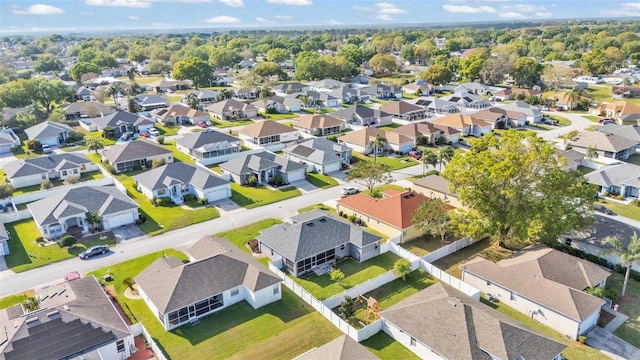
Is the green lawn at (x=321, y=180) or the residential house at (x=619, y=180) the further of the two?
the green lawn at (x=321, y=180)

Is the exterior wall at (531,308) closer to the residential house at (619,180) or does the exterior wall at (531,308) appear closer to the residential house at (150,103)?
the residential house at (619,180)

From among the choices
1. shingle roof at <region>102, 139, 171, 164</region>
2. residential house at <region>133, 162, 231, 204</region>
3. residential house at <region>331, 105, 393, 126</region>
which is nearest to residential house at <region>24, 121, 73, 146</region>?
shingle roof at <region>102, 139, 171, 164</region>

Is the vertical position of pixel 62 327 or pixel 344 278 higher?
pixel 62 327

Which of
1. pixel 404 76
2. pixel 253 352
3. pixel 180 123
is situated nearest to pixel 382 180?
pixel 253 352

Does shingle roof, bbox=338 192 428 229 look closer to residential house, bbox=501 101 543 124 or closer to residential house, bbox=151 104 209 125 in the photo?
residential house, bbox=151 104 209 125

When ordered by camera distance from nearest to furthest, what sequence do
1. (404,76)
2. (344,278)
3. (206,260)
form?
1. (206,260)
2. (344,278)
3. (404,76)

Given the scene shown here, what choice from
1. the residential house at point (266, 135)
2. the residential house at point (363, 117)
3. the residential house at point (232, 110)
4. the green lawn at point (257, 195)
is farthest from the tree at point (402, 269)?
the residential house at point (232, 110)

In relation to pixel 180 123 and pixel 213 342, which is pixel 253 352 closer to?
pixel 213 342
